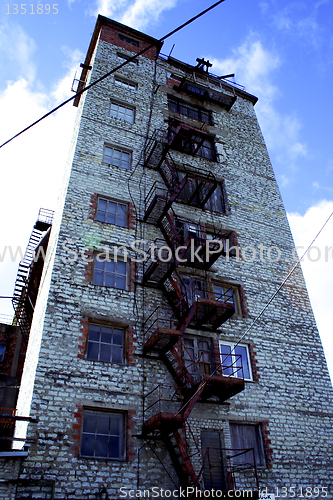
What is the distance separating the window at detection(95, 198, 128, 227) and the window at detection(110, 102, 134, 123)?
17.5ft

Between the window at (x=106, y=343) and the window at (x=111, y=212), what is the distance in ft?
13.9

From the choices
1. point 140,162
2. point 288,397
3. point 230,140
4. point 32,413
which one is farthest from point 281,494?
point 230,140

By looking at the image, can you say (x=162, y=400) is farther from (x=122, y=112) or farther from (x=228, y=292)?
(x=122, y=112)

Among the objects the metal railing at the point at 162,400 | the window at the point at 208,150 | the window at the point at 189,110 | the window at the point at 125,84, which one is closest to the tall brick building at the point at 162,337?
the metal railing at the point at 162,400

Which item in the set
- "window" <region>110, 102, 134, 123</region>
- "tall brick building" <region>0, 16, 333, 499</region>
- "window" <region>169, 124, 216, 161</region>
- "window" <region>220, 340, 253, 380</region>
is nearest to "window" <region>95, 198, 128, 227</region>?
"tall brick building" <region>0, 16, 333, 499</region>

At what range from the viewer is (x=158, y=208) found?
48.9 ft

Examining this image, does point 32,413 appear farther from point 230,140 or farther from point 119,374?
point 230,140

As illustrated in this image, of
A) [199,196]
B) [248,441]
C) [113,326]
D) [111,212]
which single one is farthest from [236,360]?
[199,196]

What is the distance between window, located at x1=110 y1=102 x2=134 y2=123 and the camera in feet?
60.9

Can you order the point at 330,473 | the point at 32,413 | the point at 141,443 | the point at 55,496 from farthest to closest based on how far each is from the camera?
1. the point at 330,473
2. the point at 141,443
3. the point at 32,413
4. the point at 55,496

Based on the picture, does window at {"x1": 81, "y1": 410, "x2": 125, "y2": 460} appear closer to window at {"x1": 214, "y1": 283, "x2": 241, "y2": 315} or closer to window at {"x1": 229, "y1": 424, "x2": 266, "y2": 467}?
window at {"x1": 229, "y1": 424, "x2": 266, "y2": 467}

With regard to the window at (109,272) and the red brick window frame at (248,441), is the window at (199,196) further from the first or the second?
the red brick window frame at (248,441)

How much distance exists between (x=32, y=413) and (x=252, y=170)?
15157mm

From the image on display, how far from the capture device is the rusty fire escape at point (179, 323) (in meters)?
10.5
